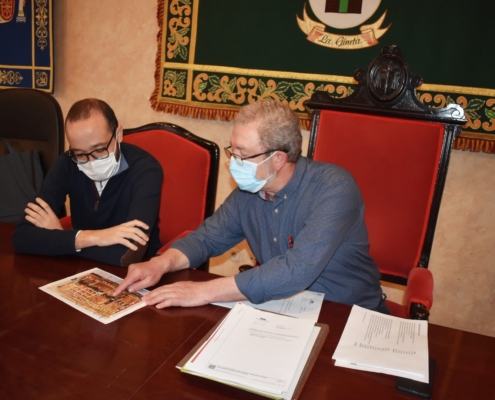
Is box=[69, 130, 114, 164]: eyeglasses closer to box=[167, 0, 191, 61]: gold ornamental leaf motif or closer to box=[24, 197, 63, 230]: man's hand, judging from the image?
box=[24, 197, 63, 230]: man's hand

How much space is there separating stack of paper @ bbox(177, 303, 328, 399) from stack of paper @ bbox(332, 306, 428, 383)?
74mm

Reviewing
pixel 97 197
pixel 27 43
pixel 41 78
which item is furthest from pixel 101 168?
pixel 27 43

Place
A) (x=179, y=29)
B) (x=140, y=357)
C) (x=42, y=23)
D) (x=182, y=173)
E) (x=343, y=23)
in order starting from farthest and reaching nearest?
(x=42, y=23), (x=179, y=29), (x=343, y=23), (x=182, y=173), (x=140, y=357)

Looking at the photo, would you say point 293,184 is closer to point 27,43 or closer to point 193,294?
point 193,294

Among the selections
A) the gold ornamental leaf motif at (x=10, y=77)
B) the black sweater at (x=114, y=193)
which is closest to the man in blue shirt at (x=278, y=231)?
the black sweater at (x=114, y=193)

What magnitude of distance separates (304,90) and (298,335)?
151 centimetres

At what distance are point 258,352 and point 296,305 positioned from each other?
11.5 inches

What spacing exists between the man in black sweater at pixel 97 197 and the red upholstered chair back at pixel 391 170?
0.75 metres

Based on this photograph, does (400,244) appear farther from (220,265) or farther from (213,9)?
(213,9)

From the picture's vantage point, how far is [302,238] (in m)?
1.27

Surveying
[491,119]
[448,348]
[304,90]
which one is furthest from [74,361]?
[491,119]

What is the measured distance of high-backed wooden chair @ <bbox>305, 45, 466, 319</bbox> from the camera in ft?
5.22

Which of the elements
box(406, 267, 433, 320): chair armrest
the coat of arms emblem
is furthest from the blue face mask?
the coat of arms emblem

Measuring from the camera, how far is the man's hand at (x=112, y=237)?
1.44 m
